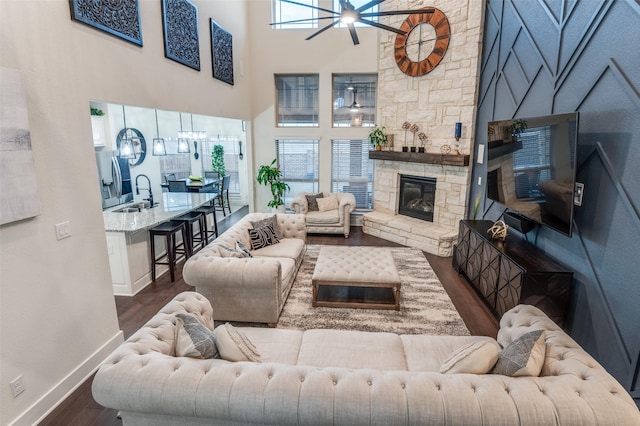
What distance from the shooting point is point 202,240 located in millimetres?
5629

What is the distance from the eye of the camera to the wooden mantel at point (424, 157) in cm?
555

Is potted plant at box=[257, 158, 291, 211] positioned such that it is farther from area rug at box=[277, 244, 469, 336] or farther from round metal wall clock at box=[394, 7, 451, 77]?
round metal wall clock at box=[394, 7, 451, 77]

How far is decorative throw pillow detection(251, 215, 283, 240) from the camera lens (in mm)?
4636

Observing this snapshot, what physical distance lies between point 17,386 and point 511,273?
13.0ft

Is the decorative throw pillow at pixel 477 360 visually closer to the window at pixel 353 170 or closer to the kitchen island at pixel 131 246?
the kitchen island at pixel 131 246

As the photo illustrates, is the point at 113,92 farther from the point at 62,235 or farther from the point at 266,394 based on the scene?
the point at 266,394

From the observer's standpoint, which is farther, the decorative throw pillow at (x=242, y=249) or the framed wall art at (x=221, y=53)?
the framed wall art at (x=221, y=53)

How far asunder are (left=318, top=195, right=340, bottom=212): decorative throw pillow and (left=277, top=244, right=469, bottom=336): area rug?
2.42 meters

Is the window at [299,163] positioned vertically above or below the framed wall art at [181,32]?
below

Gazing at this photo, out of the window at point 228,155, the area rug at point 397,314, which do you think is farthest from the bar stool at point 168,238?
the window at point 228,155

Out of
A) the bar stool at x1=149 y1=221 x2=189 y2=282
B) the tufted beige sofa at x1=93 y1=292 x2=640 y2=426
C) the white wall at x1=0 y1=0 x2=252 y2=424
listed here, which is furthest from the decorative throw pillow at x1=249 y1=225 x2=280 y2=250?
the tufted beige sofa at x1=93 y1=292 x2=640 y2=426

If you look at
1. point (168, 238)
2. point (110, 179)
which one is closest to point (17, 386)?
point (168, 238)

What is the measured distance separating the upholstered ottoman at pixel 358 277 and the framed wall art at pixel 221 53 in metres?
3.42

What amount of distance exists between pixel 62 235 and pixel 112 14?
188 centimetres
